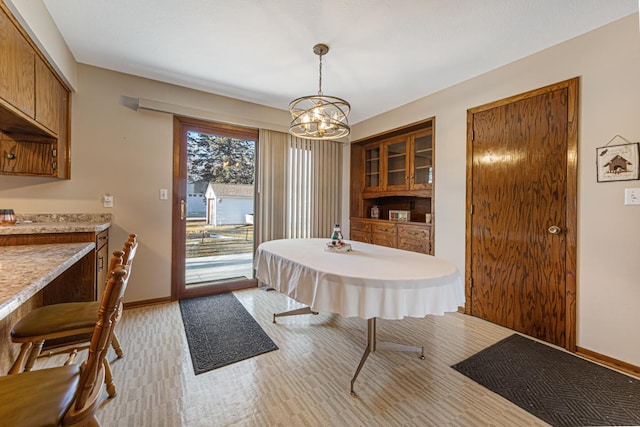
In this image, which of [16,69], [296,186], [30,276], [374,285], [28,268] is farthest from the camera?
[296,186]

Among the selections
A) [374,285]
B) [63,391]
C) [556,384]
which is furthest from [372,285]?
[556,384]

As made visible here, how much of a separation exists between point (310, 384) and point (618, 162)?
8.88 feet

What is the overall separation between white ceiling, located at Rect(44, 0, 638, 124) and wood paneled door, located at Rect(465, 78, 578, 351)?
0.53m

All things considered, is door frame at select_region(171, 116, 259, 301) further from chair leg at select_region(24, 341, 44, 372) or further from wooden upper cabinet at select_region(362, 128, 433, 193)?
wooden upper cabinet at select_region(362, 128, 433, 193)

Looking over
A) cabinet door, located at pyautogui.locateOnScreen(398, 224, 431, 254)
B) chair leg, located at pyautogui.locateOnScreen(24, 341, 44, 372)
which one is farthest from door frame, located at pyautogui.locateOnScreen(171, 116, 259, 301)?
cabinet door, located at pyautogui.locateOnScreen(398, 224, 431, 254)

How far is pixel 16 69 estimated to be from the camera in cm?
173

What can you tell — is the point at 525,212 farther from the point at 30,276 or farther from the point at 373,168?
the point at 30,276

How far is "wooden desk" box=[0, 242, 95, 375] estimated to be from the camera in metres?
0.87

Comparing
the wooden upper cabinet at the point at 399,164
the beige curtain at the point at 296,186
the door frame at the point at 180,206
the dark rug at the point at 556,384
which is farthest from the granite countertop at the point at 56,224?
the wooden upper cabinet at the point at 399,164

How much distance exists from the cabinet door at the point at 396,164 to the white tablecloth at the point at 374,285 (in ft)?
6.57

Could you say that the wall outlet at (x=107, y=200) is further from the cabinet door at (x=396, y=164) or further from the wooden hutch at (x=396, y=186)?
the cabinet door at (x=396, y=164)

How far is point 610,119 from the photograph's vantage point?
2.02 meters

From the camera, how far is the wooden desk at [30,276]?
871 mm

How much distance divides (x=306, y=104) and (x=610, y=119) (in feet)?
9.78
